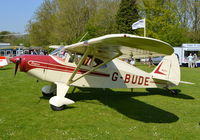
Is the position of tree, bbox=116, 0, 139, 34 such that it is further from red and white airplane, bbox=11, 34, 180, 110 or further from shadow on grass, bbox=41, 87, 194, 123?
red and white airplane, bbox=11, 34, 180, 110

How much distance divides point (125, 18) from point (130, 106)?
108ft

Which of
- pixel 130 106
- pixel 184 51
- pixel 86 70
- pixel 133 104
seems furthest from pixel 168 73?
pixel 184 51

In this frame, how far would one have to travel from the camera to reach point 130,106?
680 cm

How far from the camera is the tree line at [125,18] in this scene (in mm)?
32656

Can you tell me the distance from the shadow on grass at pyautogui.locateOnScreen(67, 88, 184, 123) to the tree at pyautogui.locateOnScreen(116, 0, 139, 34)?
30.1 metres

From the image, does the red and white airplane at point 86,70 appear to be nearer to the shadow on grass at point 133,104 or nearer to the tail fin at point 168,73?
the tail fin at point 168,73

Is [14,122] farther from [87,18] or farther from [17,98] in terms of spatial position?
[87,18]

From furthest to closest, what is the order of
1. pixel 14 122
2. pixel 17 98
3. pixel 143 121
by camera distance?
pixel 17 98 → pixel 143 121 → pixel 14 122

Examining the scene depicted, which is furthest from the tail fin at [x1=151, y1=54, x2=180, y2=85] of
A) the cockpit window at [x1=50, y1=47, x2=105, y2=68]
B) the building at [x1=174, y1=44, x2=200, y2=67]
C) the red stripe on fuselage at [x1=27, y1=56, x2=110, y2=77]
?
the building at [x1=174, y1=44, x2=200, y2=67]

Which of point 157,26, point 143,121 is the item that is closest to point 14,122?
point 143,121

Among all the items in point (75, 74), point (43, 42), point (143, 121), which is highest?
point (43, 42)

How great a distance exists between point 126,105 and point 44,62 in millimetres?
3162

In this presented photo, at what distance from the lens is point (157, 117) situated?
223 inches

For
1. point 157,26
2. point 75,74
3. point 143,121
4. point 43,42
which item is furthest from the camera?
point 43,42
